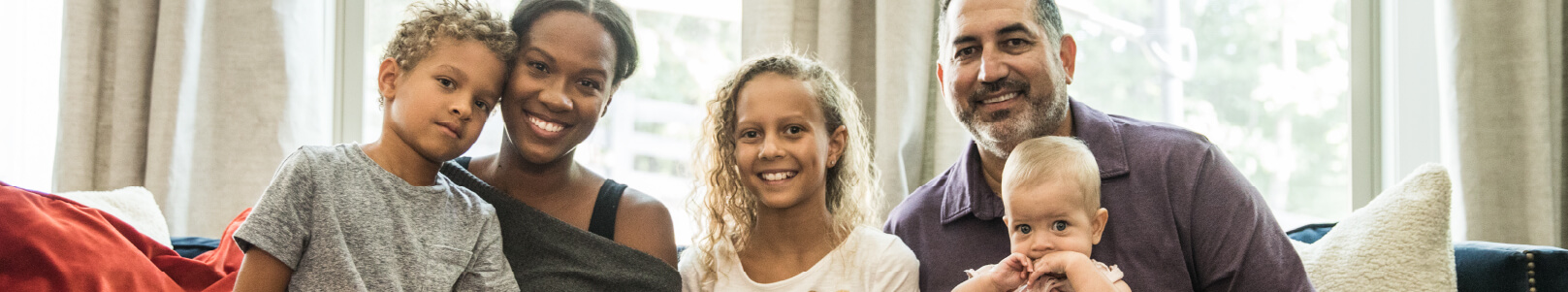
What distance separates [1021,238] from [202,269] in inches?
52.1

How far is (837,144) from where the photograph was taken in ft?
5.35

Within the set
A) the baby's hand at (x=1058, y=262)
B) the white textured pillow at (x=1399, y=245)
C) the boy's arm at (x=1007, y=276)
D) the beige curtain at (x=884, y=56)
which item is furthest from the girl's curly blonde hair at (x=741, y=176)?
the white textured pillow at (x=1399, y=245)

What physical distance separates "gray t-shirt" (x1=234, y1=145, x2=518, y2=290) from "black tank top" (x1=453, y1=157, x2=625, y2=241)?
0.61 feet

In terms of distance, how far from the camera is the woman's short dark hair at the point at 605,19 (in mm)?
1462

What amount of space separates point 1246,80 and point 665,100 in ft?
5.25

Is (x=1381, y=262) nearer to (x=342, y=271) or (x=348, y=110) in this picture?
(x=342, y=271)

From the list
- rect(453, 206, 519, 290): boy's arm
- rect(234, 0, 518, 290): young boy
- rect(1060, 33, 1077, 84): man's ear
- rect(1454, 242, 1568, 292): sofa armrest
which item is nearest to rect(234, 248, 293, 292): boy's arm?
rect(234, 0, 518, 290): young boy

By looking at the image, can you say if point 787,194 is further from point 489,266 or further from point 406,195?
point 406,195

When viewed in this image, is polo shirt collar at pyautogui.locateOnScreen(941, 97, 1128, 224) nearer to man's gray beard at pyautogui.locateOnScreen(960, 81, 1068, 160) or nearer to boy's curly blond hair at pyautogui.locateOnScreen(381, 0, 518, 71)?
man's gray beard at pyautogui.locateOnScreen(960, 81, 1068, 160)

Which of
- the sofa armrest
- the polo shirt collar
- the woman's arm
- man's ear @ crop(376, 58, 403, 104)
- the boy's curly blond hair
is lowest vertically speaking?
the sofa armrest

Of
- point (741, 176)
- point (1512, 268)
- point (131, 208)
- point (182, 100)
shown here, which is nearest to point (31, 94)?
point (182, 100)

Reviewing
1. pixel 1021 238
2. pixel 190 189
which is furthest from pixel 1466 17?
pixel 190 189

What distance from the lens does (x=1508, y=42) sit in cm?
213

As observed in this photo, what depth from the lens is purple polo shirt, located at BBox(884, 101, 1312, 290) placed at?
1456 mm
